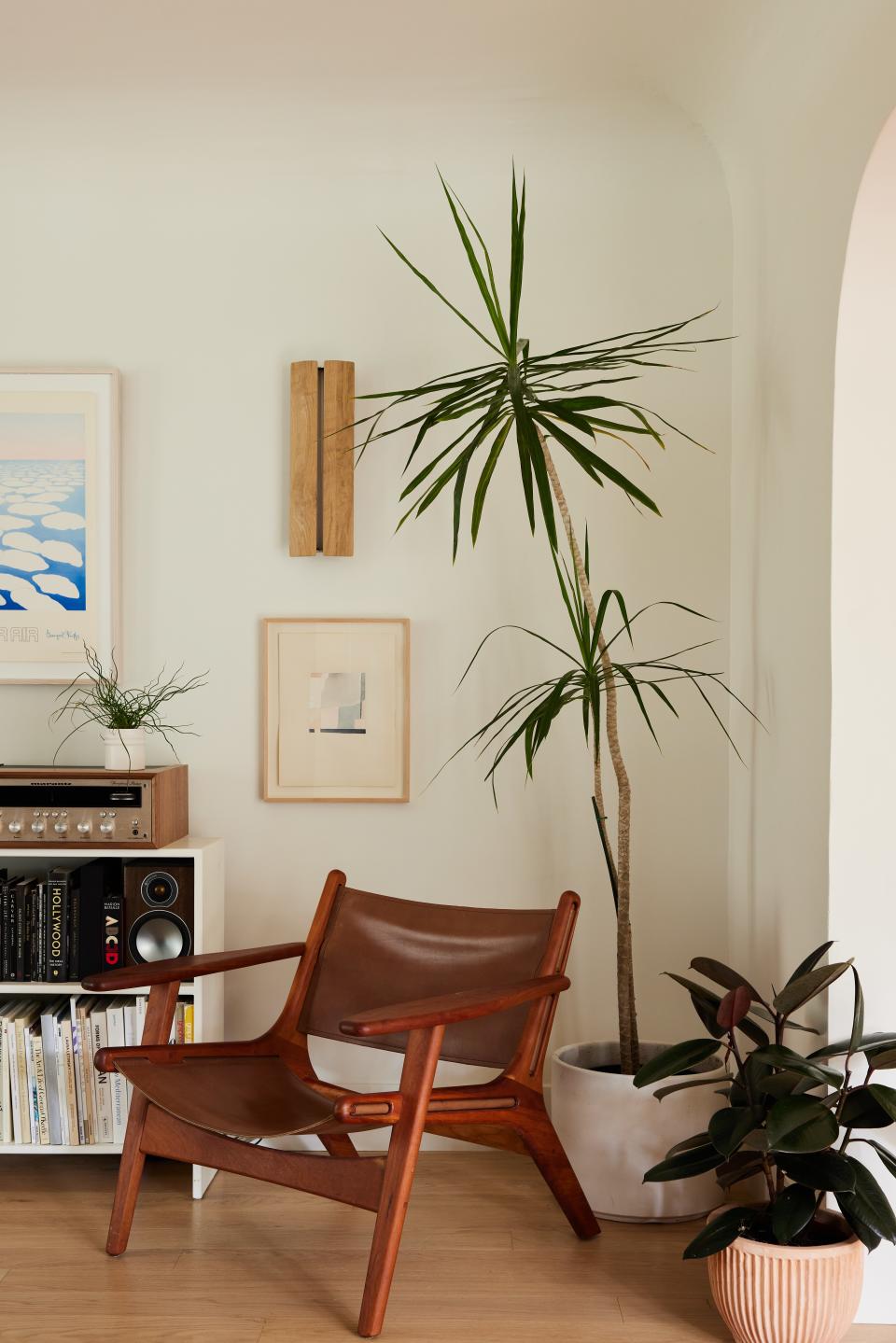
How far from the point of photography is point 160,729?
342 centimetres

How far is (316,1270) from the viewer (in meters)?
2.53

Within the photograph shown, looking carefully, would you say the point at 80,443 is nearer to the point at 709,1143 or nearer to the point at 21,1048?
the point at 21,1048

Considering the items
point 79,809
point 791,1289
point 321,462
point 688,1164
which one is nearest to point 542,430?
point 321,462

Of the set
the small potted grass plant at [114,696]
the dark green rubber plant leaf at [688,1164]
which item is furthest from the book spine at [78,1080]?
the dark green rubber plant leaf at [688,1164]

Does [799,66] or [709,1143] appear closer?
[709,1143]

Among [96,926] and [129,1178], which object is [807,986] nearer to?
[129,1178]

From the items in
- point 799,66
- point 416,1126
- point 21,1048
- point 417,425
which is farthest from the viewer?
point 417,425

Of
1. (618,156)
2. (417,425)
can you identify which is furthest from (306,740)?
(618,156)

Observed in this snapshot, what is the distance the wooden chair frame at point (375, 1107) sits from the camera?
87.3 inches

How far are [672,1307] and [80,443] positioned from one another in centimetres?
270

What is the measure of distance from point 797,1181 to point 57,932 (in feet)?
6.19

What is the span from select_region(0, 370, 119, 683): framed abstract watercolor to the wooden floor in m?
1.45

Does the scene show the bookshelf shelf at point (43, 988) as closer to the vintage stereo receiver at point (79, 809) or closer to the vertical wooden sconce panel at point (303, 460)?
the vintage stereo receiver at point (79, 809)

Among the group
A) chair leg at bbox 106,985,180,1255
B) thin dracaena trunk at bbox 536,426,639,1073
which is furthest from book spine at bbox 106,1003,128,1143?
thin dracaena trunk at bbox 536,426,639,1073
